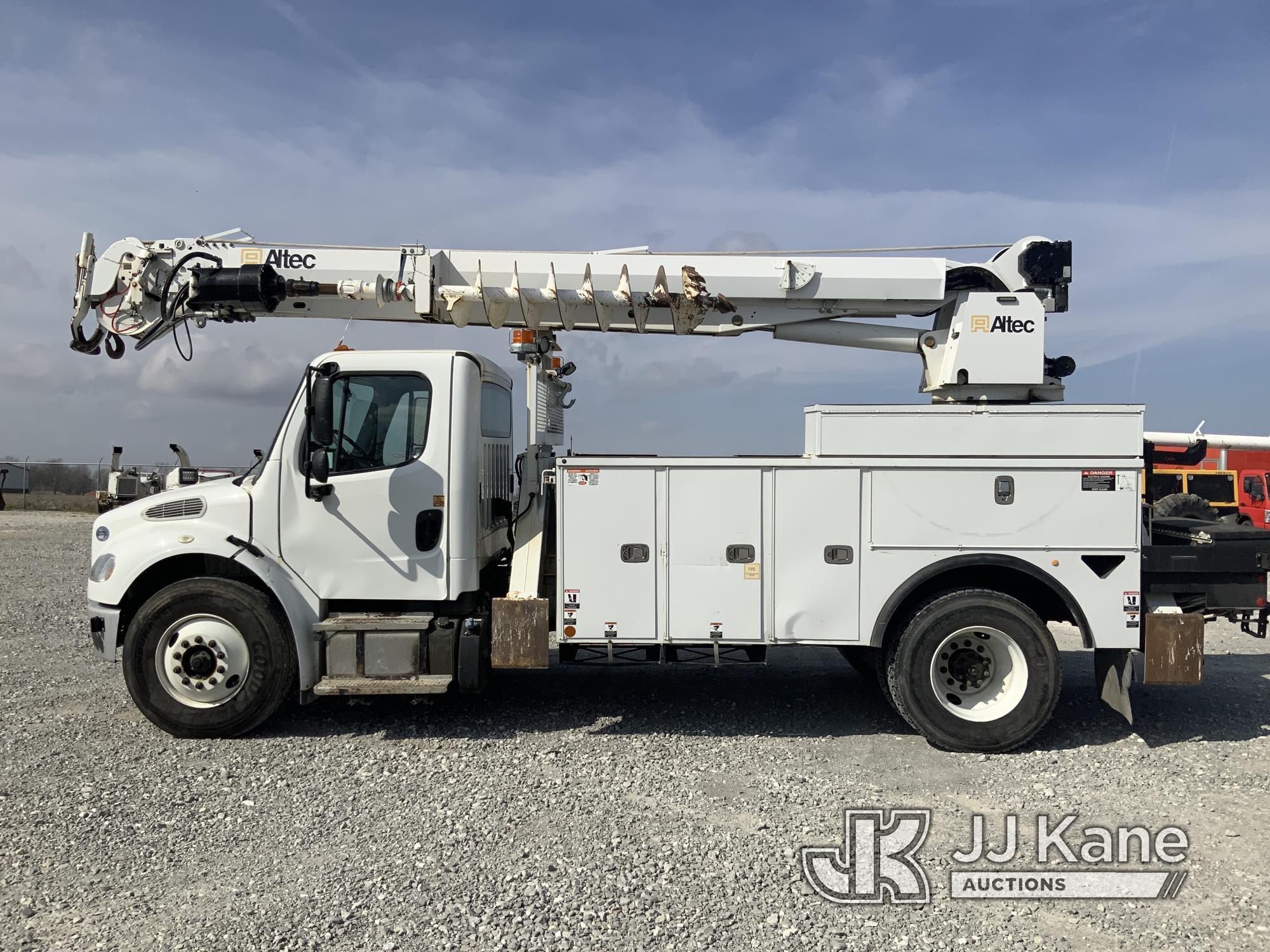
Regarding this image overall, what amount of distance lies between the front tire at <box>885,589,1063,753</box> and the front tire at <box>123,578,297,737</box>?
177 inches

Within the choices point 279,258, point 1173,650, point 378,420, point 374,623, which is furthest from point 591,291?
point 1173,650

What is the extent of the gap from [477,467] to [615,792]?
2.58 metres

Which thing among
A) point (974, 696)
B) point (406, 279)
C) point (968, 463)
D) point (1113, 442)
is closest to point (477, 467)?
point (406, 279)

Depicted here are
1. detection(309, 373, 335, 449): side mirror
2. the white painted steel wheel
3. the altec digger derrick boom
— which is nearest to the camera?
detection(309, 373, 335, 449): side mirror

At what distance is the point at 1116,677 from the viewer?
20.3ft

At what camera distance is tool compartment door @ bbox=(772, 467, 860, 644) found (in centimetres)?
611

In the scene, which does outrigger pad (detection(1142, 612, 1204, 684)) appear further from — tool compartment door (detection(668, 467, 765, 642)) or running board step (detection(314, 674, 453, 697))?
running board step (detection(314, 674, 453, 697))

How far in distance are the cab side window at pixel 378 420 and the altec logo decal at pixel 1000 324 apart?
169 inches

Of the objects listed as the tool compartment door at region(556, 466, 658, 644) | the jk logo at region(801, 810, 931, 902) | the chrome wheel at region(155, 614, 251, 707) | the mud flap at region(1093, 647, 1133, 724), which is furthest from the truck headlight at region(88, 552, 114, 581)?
the mud flap at region(1093, 647, 1133, 724)

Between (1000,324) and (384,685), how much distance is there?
5.45 m

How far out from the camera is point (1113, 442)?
6.02m

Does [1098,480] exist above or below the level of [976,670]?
above

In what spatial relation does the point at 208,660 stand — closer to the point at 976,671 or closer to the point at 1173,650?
the point at 976,671

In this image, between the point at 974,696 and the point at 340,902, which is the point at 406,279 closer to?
the point at 340,902
